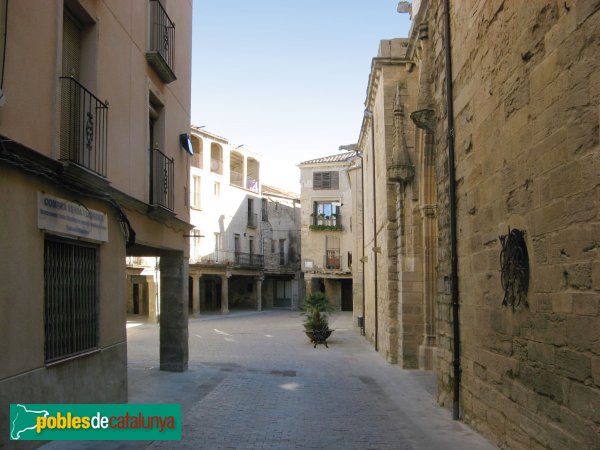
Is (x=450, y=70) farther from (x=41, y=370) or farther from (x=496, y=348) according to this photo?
(x=41, y=370)

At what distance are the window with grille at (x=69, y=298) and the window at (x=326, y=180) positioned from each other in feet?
126

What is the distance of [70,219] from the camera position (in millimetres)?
6289

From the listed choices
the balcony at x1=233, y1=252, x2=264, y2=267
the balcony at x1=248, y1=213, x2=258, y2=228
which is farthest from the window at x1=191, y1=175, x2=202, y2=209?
the balcony at x1=248, y1=213, x2=258, y2=228

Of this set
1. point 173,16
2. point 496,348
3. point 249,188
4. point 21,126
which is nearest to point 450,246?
point 496,348

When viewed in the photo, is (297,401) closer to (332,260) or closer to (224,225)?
(224,225)

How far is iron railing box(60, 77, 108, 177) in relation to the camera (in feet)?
21.5

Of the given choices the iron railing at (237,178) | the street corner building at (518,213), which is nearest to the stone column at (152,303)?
the iron railing at (237,178)

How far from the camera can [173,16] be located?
1134 cm

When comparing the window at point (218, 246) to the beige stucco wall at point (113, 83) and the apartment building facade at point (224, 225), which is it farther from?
the beige stucco wall at point (113, 83)

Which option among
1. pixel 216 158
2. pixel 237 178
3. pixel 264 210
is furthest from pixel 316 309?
pixel 264 210

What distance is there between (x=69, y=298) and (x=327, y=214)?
39.1 m

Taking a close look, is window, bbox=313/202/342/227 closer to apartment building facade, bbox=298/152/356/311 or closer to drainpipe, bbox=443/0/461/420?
apartment building facade, bbox=298/152/356/311

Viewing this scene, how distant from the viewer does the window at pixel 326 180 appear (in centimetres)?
4528

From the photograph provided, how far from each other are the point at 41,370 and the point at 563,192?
15.9 feet
